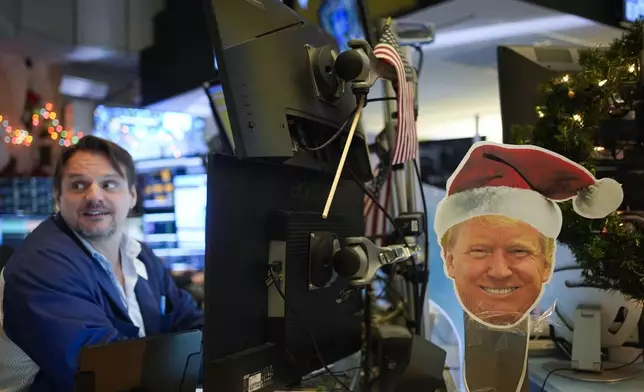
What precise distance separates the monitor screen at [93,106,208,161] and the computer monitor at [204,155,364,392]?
98.0 inches

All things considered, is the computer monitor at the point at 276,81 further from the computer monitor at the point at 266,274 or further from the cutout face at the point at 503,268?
the cutout face at the point at 503,268

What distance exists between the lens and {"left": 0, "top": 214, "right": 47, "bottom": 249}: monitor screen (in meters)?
2.67

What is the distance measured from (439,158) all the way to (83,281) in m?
0.93

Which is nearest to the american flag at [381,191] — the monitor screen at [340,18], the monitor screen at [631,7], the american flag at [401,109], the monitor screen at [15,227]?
the american flag at [401,109]

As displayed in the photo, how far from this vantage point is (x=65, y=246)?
1.50 m

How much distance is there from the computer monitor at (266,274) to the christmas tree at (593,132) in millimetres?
453

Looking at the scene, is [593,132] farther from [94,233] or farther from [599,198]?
[94,233]

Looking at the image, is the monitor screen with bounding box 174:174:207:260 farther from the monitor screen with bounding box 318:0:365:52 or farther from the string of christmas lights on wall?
the monitor screen with bounding box 318:0:365:52

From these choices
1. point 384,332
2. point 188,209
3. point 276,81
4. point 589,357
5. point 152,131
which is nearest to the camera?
point 276,81

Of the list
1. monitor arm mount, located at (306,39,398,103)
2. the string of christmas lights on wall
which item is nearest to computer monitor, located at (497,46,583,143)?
monitor arm mount, located at (306,39,398,103)

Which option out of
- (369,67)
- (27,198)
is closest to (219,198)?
(369,67)

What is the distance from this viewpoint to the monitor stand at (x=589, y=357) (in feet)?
4.00

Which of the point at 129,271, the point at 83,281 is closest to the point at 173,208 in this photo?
the point at 129,271

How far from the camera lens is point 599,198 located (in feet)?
3.05
